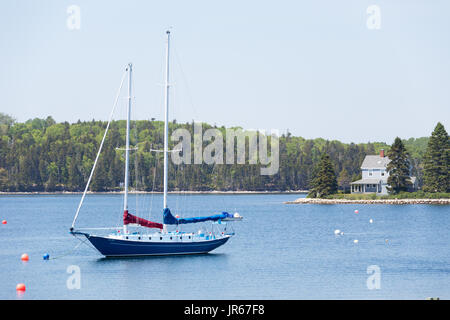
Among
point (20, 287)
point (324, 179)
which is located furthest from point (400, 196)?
point (20, 287)

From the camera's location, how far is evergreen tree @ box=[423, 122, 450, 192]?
117062 millimetres

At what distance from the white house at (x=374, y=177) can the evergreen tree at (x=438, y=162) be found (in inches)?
316

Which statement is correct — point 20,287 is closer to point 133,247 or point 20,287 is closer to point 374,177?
point 133,247

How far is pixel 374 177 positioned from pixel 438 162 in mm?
15453

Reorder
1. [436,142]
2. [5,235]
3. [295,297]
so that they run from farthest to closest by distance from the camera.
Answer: [436,142]
[5,235]
[295,297]

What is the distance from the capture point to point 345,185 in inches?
6791

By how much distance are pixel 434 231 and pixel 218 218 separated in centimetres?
3021

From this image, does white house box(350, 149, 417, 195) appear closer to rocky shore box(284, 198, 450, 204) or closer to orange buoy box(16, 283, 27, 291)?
rocky shore box(284, 198, 450, 204)

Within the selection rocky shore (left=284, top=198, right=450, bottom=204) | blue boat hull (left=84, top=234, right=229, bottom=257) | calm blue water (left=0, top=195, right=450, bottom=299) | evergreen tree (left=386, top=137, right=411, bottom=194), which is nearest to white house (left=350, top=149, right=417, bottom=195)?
evergreen tree (left=386, top=137, right=411, bottom=194)

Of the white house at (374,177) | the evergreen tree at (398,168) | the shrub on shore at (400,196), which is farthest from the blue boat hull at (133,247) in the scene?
the white house at (374,177)

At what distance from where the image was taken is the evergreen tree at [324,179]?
407 feet

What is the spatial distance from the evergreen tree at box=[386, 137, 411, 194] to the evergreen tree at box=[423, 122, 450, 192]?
142 inches
